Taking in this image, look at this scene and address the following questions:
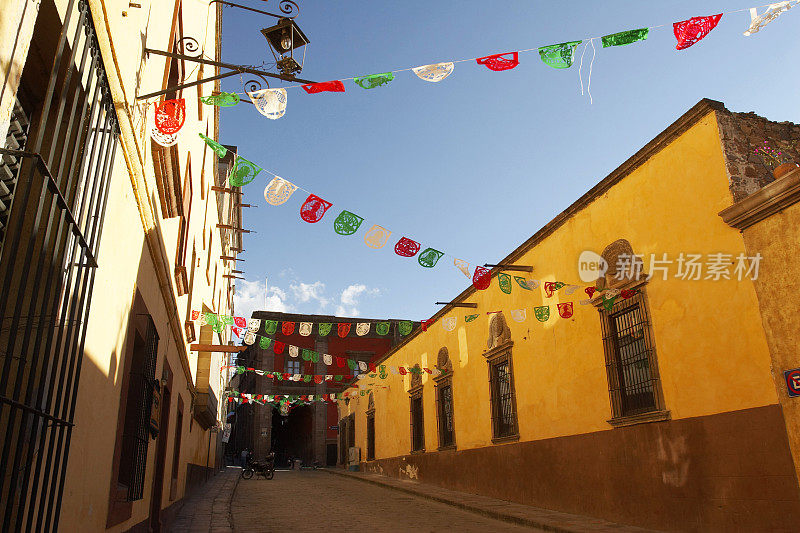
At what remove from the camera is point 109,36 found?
3168 mm

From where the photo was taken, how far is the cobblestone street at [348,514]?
29.4 feet

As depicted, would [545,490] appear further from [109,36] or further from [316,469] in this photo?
[316,469]

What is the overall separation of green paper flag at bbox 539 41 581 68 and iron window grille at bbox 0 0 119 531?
4363 millimetres

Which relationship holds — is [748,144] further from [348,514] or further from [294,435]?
[294,435]

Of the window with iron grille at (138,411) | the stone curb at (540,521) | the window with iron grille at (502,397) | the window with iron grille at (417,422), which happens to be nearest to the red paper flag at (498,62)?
the window with iron grille at (138,411)

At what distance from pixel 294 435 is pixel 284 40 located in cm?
3845

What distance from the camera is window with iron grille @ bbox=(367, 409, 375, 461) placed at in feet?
82.6

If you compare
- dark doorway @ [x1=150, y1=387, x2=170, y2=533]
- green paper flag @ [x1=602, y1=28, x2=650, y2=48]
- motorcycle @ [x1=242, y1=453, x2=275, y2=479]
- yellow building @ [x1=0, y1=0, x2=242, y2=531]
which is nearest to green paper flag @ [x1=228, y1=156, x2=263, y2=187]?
yellow building @ [x1=0, y1=0, x2=242, y2=531]

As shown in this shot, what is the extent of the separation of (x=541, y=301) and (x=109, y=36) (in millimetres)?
9252

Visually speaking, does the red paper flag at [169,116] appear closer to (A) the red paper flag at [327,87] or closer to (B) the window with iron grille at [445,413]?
(A) the red paper flag at [327,87]

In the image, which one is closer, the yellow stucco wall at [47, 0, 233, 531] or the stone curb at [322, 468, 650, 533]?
the yellow stucco wall at [47, 0, 233, 531]

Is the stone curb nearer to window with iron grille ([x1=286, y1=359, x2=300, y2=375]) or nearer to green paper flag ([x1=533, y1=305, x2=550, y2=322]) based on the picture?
green paper flag ([x1=533, y1=305, x2=550, y2=322])

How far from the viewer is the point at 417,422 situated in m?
19.0

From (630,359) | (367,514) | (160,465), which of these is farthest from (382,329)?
(160,465)
